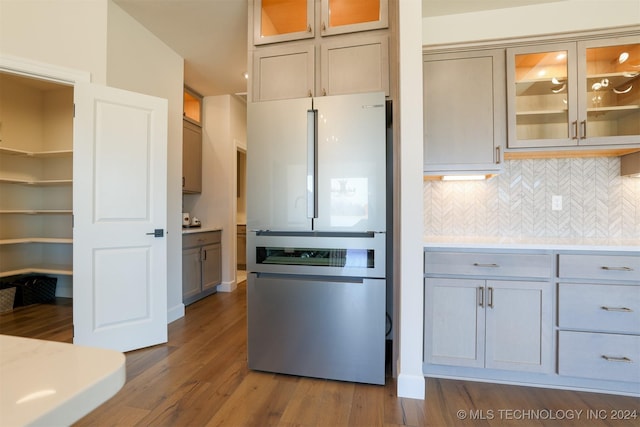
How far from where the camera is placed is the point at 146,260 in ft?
7.79

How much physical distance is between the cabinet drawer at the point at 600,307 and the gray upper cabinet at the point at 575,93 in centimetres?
99

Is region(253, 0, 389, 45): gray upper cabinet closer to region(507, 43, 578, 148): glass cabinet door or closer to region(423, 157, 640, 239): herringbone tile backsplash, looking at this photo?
region(507, 43, 578, 148): glass cabinet door

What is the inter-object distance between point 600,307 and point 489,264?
67cm

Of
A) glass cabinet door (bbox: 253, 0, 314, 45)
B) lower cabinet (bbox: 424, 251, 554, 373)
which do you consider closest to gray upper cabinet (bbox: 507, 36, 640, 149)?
lower cabinet (bbox: 424, 251, 554, 373)

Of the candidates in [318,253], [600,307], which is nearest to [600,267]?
[600,307]

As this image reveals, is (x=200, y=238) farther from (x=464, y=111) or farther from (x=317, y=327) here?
(x=464, y=111)

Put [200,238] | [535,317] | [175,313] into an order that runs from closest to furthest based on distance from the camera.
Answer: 1. [535,317]
2. [175,313]
3. [200,238]

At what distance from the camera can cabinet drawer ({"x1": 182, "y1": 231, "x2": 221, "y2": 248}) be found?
332cm

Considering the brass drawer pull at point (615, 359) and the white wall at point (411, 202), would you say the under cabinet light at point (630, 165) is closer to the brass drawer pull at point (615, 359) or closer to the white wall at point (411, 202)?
the brass drawer pull at point (615, 359)

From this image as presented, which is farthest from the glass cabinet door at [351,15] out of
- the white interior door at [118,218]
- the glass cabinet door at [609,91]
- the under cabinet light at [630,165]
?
the under cabinet light at [630,165]

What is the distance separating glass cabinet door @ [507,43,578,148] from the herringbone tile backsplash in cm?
28

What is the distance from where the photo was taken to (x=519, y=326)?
180 centimetres

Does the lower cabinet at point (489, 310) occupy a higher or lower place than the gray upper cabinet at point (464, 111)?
lower

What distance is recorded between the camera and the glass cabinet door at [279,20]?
2.17 m
